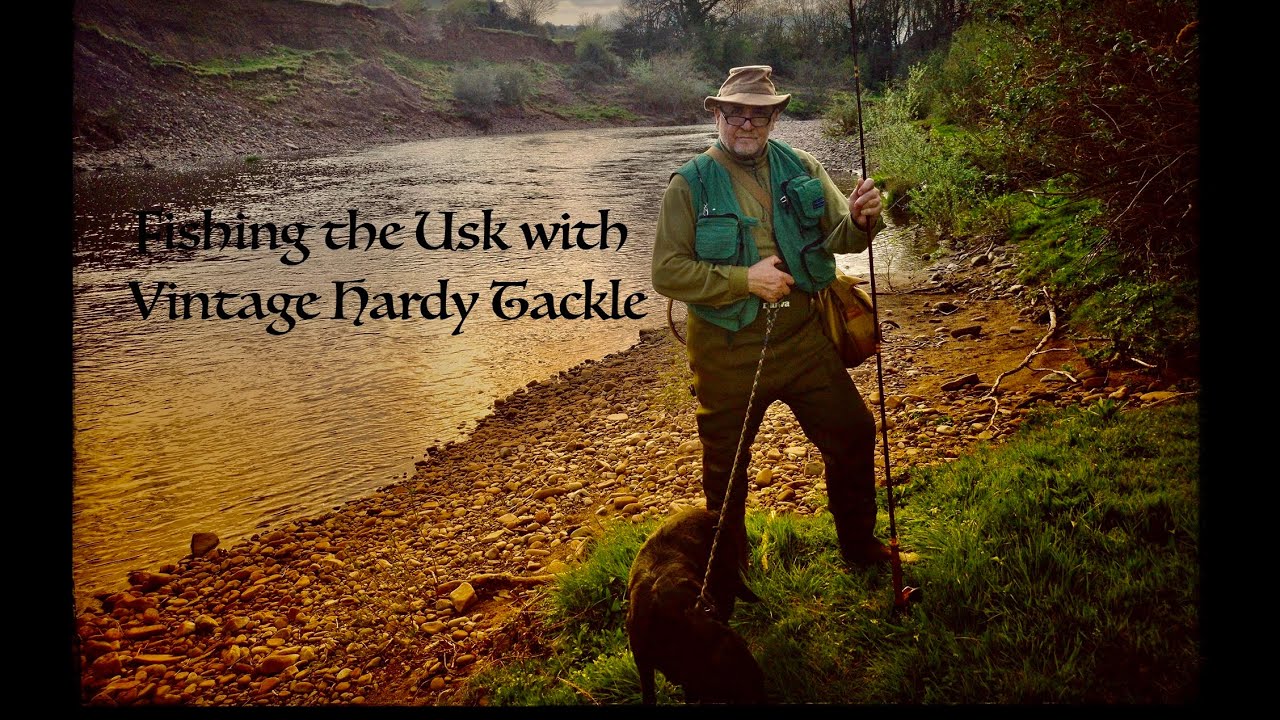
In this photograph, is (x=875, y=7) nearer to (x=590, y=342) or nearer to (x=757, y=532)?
(x=590, y=342)

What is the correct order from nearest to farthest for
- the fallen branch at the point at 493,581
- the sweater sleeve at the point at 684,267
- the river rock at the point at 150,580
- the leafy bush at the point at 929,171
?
the sweater sleeve at the point at 684,267 → the fallen branch at the point at 493,581 → the river rock at the point at 150,580 → the leafy bush at the point at 929,171

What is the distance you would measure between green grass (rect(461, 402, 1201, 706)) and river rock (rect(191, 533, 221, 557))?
105 inches

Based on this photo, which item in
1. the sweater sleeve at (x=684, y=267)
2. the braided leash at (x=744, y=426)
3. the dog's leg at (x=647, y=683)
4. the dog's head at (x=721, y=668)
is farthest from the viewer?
the sweater sleeve at (x=684, y=267)

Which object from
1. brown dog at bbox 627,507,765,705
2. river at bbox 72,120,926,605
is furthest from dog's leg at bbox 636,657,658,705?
river at bbox 72,120,926,605

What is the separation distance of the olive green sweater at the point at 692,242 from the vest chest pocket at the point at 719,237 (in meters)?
0.05

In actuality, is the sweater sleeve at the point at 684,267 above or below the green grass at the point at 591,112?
below

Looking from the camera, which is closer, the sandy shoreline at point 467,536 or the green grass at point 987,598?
the green grass at point 987,598

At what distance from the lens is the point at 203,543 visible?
4.44 m

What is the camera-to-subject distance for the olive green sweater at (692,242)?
8.27 ft

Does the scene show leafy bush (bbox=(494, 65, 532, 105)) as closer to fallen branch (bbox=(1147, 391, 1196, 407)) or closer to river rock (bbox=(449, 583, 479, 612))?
river rock (bbox=(449, 583, 479, 612))

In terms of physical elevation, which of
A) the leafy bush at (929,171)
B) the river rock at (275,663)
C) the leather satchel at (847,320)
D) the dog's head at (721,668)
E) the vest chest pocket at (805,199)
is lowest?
the river rock at (275,663)

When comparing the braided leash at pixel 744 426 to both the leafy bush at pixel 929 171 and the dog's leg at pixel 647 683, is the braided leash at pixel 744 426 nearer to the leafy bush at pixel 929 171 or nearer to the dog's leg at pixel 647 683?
the dog's leg at pixel 647 683

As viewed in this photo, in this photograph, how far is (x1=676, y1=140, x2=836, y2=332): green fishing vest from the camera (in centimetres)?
259

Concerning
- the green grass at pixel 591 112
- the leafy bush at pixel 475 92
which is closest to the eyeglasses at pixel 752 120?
the leafy bush at pixel 475 92
